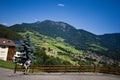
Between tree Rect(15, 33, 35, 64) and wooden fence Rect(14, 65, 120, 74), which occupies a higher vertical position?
tree Rect(15, 33, 35, 64)

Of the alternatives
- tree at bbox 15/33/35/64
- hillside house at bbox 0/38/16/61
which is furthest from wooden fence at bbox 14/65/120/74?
hillside house at bbox 0/38/16/61

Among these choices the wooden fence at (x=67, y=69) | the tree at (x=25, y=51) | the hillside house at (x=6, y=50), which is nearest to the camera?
the wooden fence at (x=67, y=69)

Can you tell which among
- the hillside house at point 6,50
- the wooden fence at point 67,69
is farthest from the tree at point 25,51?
the hillside house at point 6,50

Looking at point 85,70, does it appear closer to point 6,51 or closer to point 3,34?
point 6,51

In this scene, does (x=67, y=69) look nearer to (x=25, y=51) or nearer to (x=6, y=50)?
(x=25, y=51)

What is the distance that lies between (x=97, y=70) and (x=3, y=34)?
15589 centimetres

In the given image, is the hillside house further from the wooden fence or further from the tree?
the wooden fence

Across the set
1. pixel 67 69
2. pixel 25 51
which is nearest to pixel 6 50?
pixel 25 51

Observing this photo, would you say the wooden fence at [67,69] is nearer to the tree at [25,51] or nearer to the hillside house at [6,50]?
the tree at [25,51]

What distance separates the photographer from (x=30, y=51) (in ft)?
194

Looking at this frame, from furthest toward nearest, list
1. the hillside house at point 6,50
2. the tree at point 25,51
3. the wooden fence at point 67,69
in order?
the hillside house at point 6,50 → the tree at point 25,51 → the wooden fence at point 67,69

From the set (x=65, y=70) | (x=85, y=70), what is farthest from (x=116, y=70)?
(x=65, y=70)

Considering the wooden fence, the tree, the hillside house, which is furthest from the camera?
the hillside house

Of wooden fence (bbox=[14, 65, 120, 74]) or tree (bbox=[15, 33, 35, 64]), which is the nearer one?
wooden fence (bbox=[14, 65, 120, 74])
